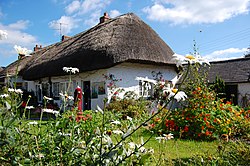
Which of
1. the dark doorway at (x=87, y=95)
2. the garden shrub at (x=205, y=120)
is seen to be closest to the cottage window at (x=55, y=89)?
the dark doorway at (x=87, y=95)

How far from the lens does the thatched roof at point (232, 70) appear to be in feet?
50.5

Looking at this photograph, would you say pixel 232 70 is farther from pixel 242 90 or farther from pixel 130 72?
pixel 130 72

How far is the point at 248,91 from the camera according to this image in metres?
14.8

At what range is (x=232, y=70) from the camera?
16.8m

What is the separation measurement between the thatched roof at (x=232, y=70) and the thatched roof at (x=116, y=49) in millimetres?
3667

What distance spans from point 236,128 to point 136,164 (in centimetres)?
499

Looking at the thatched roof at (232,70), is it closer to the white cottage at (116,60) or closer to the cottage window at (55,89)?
the white cottage at (116,60)

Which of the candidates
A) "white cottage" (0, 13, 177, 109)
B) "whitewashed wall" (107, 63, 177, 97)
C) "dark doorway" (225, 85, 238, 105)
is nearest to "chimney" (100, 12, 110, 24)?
"white cottage" (0, 13, 177, 109)

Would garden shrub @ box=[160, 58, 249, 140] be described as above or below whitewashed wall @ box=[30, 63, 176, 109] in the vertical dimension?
below

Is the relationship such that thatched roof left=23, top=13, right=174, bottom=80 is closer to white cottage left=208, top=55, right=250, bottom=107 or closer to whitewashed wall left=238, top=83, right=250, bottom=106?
white cottage left=208, top=55, right=250, bottom=107

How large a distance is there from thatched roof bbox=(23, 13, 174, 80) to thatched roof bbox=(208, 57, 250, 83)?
12.0 feet

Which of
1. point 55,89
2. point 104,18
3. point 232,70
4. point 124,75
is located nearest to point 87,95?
point 124,75

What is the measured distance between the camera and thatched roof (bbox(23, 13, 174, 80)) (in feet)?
40.7

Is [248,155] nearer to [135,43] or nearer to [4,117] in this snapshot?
[4,117]
